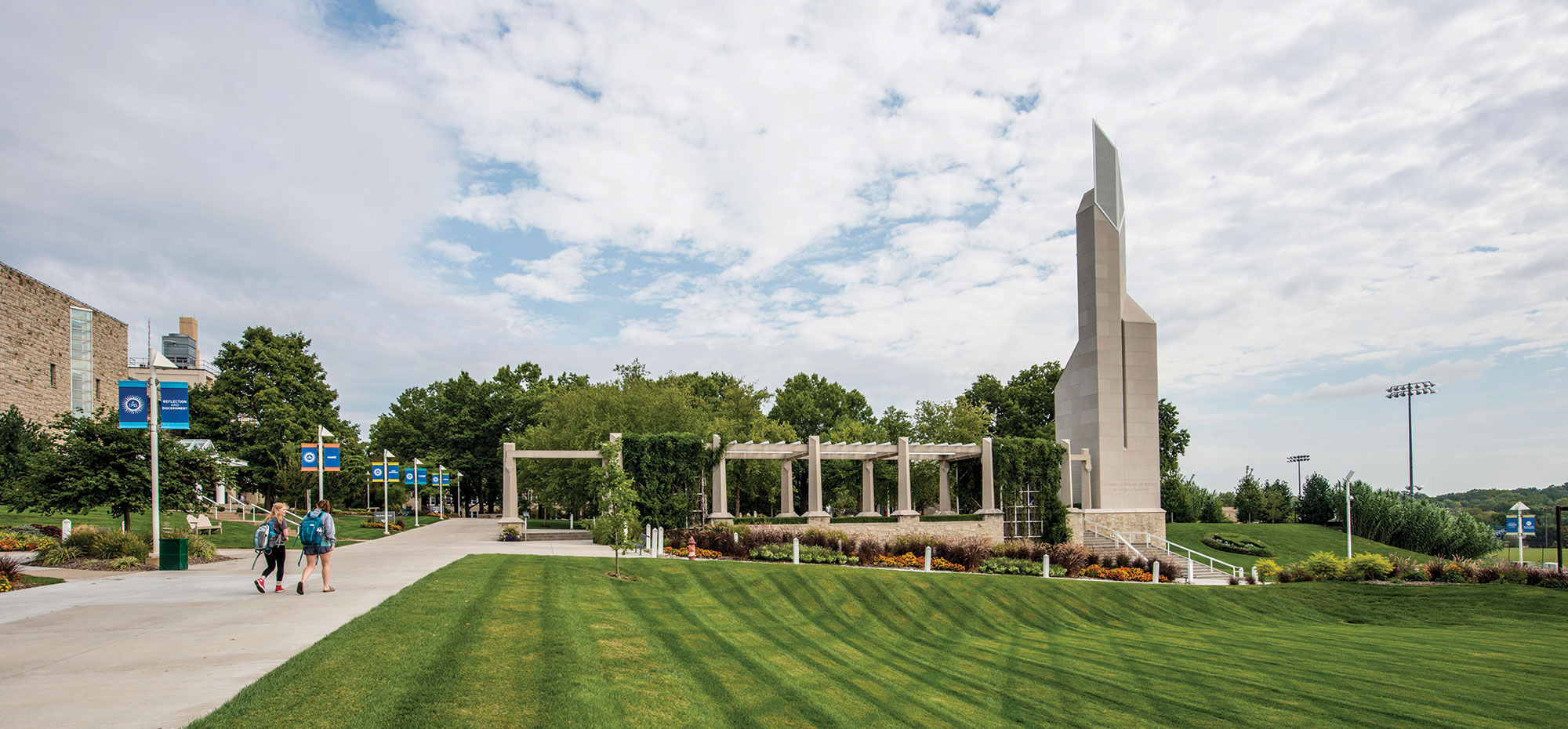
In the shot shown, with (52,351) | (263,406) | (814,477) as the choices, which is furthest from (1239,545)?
(52,351)

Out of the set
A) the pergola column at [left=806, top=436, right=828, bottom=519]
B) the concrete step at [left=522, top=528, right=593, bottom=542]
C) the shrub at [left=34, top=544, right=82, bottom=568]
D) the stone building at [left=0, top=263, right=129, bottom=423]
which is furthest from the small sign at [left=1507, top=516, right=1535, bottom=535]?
the stone building at [left=0, top=263, right=129, bottom=423]

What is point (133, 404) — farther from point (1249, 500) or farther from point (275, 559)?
point (1249, 500)

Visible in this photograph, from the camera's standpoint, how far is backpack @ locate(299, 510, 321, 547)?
12930 mm

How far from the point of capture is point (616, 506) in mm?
19203

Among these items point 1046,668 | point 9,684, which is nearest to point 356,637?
point 9,684

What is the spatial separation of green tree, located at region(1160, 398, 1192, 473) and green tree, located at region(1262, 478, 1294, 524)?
8.99 metres

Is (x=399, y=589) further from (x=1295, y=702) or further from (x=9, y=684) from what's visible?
(x=1295, y=702)

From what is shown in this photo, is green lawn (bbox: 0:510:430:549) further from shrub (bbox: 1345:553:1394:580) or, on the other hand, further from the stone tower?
shrub (bbox: 1345:553:1394:580)

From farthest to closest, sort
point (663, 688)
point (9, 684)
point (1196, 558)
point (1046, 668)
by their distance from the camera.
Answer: point (1196, 558), point (1046, 668), point (663, 688), point (9, 684)

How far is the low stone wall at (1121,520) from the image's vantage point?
123ft

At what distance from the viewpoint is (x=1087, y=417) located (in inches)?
1556

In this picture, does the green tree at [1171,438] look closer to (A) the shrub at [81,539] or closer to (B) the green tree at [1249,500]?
(B) the green tree at [1249,500]

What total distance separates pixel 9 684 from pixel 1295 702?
1431 centimetres

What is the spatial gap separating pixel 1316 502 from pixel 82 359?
76.5 meters
